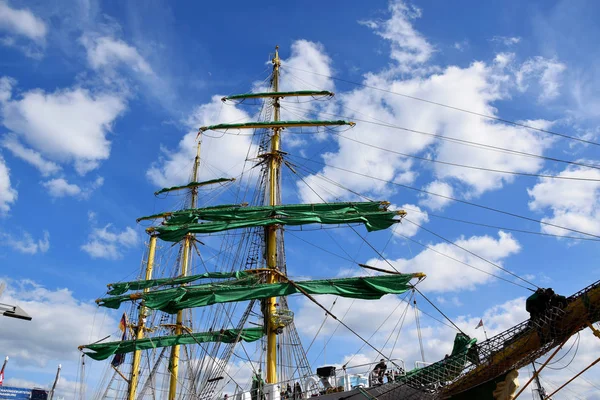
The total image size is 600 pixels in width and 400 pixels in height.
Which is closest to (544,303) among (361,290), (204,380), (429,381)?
(429,381)

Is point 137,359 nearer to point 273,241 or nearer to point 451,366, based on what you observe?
point 273,241

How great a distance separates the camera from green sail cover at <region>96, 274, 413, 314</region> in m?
22.5

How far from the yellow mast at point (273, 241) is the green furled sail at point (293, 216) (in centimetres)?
102

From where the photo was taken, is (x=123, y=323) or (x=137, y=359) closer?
(x=123, y=323)

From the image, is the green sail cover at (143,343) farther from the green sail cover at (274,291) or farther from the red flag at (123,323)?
the green sail cover at (274,291)

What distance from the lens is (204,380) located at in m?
23.7

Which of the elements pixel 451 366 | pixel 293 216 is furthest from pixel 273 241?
pixel 451 366

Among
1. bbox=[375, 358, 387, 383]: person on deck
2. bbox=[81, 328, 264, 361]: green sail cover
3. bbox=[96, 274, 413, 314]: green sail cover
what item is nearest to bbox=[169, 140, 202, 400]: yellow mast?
bbox=[81, 328, 264, 361]: green sail cover

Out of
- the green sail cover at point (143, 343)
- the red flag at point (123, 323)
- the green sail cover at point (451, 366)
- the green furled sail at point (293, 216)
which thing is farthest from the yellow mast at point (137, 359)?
the green sail cover at point (451, 366)

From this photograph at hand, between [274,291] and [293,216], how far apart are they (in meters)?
4.28

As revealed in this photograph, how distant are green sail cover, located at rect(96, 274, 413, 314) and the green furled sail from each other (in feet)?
11.2

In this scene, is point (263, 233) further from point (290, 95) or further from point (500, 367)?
point (500, 367)

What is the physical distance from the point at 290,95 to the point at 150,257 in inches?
732

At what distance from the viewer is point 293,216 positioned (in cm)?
2589
